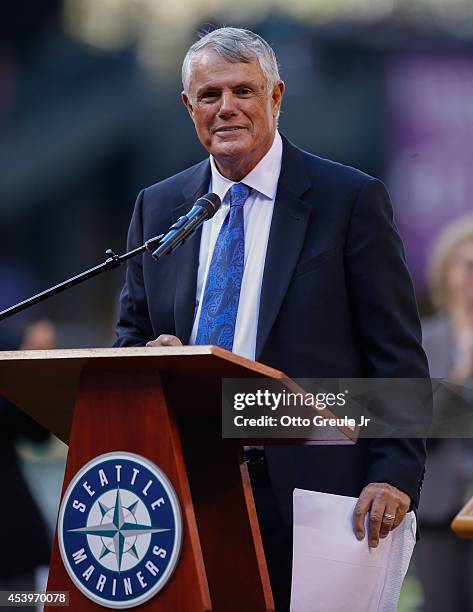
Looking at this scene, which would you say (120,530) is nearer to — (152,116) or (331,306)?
(331,306)

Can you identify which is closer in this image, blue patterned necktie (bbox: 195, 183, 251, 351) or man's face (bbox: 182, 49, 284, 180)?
blue patterned necktie (bbox: 195, 183, 251, 351)

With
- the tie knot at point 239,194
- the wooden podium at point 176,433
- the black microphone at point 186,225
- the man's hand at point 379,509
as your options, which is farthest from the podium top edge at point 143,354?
the tie knot at point 239,194

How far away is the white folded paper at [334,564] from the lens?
6.93 ft

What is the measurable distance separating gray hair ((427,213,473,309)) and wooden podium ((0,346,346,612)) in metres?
2.66

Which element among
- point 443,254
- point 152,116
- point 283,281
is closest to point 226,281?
point 283,281

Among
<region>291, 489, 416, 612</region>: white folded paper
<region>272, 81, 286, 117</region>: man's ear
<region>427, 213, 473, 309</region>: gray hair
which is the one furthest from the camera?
<region>427, 213, 473, 309</region>: gray hair

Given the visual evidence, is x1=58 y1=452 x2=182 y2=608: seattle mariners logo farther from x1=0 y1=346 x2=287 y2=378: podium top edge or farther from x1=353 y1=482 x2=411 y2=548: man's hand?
x1=353 y1=482 x2=411 y2=548: man's hand

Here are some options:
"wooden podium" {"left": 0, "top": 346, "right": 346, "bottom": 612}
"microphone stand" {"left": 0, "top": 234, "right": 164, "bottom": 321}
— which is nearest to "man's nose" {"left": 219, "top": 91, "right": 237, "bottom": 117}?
"microphone stand" {"left": 0, "top": 234, "right": 164, "bottom": 321}

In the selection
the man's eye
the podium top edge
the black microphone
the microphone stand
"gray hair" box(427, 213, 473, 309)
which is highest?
"gray hair" box(427, 213, 473, 309)

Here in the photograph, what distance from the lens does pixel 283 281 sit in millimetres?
2404

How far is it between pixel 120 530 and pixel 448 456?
9.50 feet

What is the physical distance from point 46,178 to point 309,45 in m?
1.26

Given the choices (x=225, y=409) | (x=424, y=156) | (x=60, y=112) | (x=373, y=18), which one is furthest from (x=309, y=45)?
(x=225, y=409)

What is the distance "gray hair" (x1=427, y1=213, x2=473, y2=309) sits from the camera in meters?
4.75
